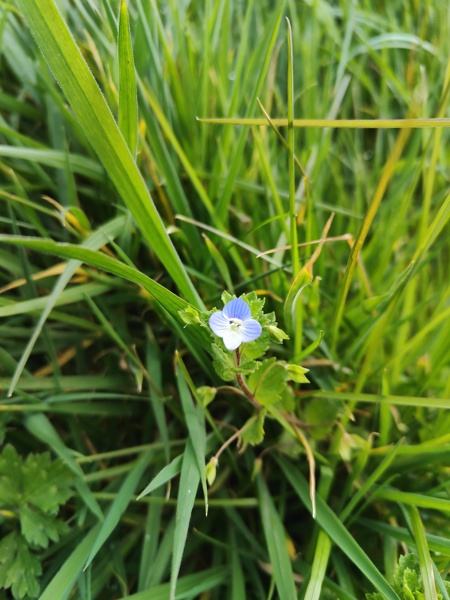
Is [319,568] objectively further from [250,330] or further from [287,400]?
[250,330]

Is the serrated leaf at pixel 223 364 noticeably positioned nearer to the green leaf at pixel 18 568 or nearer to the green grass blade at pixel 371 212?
the green grass blade at pixel 371 212

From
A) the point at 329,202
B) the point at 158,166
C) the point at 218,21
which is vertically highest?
the point at 218,21

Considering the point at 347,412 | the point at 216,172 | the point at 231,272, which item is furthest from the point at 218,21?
the point at 347,412

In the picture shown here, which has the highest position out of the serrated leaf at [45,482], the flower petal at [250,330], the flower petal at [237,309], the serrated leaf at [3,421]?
the flower petal at [237,309]

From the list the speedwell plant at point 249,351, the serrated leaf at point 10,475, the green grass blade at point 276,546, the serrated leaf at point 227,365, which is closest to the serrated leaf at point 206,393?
the speedwell plant at point 249,351

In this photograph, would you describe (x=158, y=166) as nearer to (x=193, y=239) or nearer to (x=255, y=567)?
(x=193, y=239)

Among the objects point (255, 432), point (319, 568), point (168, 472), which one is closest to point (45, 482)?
point (168, 472)

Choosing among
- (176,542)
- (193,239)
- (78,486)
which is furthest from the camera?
(193,239)

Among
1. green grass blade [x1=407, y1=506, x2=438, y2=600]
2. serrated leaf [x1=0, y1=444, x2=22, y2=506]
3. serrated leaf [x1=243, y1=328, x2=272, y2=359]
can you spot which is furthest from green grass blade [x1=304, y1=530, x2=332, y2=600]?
serrated leaf [x1=0, y1=444, x2=22, y2=506]
